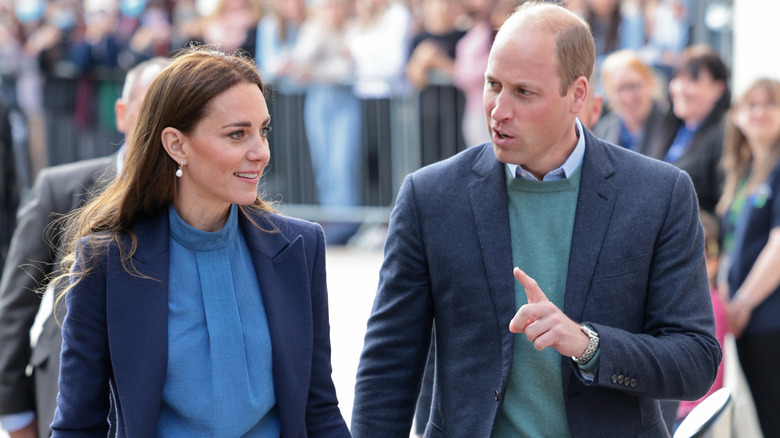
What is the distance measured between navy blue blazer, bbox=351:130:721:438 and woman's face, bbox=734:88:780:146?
9.89 feet

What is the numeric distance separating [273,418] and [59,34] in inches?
461

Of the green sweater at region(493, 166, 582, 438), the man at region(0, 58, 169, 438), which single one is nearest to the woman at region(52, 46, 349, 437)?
the green sweater at region(493, 166, 582, 438)

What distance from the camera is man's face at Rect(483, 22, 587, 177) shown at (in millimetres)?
2873

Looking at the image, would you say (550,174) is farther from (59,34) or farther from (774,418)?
(59,34)

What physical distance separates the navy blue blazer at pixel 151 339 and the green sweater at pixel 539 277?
481 mm

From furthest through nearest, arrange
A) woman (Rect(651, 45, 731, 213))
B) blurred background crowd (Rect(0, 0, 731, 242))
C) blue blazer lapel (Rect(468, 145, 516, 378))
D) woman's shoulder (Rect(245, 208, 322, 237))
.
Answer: blurred background crowd (Rect(0, 0, 731, 242)), woman (Rect(651, 45, 731, 213)), woman's shoulder (Rect(245, 208, 322, 237)), blue blazer lapel (Rect(468, 145, 516, 378))

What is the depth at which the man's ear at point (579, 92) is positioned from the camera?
2.97 m

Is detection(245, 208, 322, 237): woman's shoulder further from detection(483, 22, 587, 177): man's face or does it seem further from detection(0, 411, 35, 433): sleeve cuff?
detection(0, 411, 35, 433): sleeve cuff

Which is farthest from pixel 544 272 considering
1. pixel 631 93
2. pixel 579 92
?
pixel 631 93

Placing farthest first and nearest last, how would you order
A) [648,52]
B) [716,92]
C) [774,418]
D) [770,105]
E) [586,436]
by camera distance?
1. [648,52]
2. [716,92]
3. [770,105]
4. [774,418]
5. [586,436]

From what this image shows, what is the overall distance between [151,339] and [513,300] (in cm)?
95

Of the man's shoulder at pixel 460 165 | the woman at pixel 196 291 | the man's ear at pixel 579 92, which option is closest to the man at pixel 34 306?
the woman at pixel 196 291

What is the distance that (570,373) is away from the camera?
2.84 m

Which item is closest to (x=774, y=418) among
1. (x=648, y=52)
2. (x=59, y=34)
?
(x=648, y=52)
